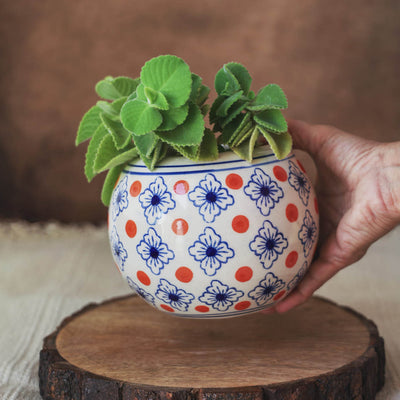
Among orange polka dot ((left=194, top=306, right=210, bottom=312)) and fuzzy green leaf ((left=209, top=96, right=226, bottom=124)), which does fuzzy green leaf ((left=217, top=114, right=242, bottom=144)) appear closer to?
fuzzy green leaf ((left=209, top=96, right=226, bottom=124))

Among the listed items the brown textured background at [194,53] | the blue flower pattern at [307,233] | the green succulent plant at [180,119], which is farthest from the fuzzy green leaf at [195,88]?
the brown textured background at [194,53]

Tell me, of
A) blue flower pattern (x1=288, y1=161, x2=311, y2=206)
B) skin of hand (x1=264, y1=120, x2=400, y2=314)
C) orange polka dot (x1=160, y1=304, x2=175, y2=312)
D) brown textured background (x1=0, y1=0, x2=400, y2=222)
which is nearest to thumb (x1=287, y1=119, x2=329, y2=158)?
skin of hand (x1=264, y1=120, x2=400, y2=314)

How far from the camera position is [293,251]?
0.74m

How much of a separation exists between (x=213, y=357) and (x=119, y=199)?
24cm

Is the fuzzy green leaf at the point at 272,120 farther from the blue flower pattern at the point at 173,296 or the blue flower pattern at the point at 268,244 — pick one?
the blue flower pattern at the point at 173,296

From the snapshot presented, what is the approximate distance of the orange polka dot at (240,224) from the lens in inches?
27.3

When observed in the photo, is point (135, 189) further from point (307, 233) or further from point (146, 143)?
point (307, 233)

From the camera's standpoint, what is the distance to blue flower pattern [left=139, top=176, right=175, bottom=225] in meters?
0.71

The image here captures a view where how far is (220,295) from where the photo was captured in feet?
2.36

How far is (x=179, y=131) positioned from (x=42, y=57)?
1337mm

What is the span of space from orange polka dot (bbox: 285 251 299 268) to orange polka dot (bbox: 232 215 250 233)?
0.08 m

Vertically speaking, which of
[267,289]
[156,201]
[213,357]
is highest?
[156,201]

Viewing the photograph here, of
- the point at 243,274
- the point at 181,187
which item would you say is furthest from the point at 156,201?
the point at 243,274

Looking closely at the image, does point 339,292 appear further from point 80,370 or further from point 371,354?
point 80,370
